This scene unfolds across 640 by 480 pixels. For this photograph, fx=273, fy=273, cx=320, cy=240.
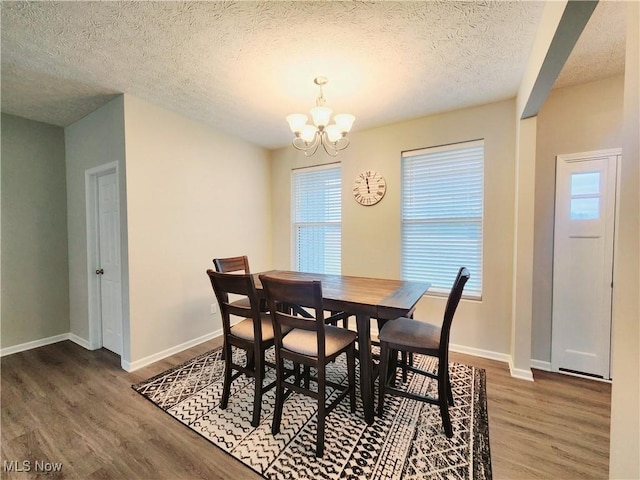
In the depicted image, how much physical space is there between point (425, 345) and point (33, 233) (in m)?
4.25

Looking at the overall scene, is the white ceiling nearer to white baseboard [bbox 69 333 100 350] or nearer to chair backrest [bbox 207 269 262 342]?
chair backrest [bbox 207 269 262 342]

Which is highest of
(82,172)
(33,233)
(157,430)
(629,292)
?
(82,172)

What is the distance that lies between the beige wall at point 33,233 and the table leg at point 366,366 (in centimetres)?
374

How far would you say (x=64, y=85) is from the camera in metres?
2.39

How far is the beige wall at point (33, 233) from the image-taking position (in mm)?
2965

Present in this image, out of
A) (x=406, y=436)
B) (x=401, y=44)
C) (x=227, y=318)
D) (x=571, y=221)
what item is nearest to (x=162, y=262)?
(x=227, y=318)

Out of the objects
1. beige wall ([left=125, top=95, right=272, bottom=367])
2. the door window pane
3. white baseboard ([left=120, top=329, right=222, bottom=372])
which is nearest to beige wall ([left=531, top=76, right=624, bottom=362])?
the door window pane

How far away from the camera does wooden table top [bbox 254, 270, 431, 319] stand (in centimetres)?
173

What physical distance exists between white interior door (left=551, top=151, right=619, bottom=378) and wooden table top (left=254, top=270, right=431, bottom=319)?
136cm

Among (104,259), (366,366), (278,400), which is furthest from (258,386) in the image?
(104,259)

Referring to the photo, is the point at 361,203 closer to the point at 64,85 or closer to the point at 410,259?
the point at 410,259

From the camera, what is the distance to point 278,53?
1943mm

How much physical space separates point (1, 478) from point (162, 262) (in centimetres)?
172

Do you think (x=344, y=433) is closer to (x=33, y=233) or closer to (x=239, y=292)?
(x=239, y=292)
